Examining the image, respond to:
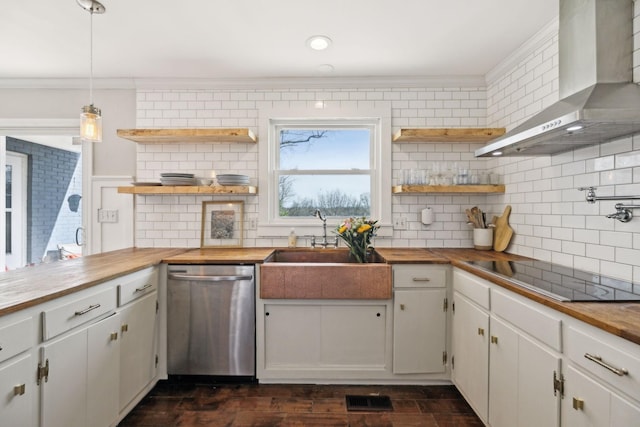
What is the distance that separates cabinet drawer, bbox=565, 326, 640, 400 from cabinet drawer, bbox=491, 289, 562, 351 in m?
0.06

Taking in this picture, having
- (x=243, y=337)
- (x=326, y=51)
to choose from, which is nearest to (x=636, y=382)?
(x=243, y=337)

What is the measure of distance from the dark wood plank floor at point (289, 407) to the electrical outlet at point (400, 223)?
132cm

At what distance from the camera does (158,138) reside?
282 centimetres

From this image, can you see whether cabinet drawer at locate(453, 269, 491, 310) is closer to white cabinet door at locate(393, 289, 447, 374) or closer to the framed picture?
white cabinet door at locate(393, 289, 447, 374)

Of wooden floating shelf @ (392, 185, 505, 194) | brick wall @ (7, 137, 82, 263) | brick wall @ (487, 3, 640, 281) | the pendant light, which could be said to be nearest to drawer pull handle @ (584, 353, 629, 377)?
brick wall @ (487, 3, 640, 281)

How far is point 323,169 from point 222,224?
1.11m

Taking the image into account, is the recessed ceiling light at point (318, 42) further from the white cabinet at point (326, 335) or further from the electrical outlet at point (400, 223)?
the white cabinet at point (326, 335)

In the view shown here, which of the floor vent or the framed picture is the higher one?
the framed picture

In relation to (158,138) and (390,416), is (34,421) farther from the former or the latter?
(158,138)

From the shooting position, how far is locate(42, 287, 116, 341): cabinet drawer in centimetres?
134

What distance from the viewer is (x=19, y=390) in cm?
120

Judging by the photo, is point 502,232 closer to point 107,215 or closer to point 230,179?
point 230,179

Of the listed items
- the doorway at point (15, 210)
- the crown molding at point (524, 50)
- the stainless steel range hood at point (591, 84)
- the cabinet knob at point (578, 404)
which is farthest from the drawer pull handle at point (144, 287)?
the crown molding at point (524, 50)

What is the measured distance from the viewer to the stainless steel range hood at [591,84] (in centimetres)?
135
